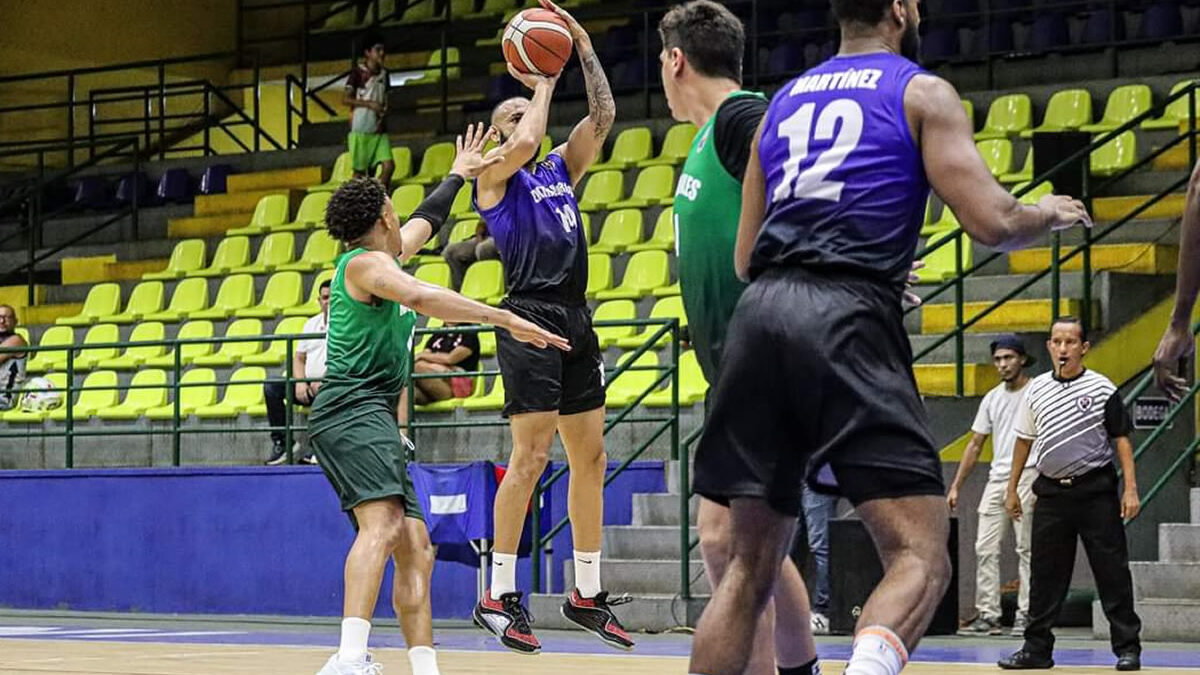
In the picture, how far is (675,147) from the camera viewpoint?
62.4 ft

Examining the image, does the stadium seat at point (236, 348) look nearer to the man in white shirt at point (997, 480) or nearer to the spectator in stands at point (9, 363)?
the spectator in stands at point (9, 363)

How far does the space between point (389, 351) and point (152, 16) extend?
21059 millimetres

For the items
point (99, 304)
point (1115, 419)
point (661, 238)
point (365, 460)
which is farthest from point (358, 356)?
point (99, 304)

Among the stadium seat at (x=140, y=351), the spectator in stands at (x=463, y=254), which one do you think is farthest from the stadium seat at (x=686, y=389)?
the stadium seat at (x=140, y=351)

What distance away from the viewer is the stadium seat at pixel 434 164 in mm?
20156

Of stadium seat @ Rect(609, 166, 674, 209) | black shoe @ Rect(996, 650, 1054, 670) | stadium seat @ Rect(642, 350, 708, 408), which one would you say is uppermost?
stadium seat @ Rect(609, 166, 674, 209)

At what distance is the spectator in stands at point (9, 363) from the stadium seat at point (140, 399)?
2.44 feet

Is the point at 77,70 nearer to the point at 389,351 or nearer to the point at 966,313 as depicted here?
the point at 966,313

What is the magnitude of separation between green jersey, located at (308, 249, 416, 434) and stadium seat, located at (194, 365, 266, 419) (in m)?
9.12

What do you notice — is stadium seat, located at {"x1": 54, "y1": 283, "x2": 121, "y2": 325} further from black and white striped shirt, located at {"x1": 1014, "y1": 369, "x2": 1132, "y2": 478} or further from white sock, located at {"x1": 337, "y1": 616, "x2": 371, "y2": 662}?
white sock, located at {"x1": 337, "y1": 616, "x2": 371, "y2": 662}

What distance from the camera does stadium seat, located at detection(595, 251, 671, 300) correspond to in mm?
16578

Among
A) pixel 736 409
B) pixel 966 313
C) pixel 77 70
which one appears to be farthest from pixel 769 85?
pixel 736 409

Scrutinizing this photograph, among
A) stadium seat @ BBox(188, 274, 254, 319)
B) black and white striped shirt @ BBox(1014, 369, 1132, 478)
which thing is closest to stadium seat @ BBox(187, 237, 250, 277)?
stadium seat @ BBox(188, 274, 254, 319)

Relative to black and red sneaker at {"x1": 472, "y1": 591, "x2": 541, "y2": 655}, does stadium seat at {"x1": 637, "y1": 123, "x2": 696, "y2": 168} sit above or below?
above
